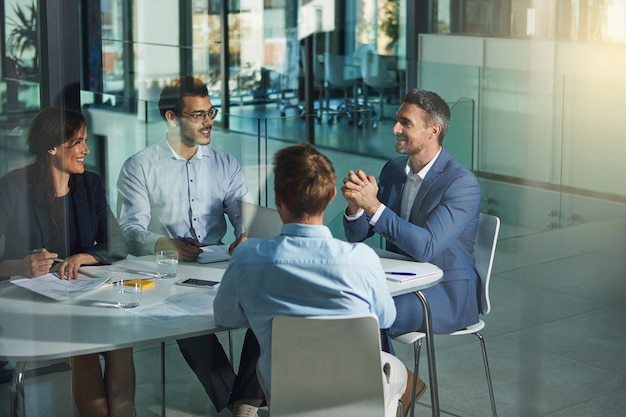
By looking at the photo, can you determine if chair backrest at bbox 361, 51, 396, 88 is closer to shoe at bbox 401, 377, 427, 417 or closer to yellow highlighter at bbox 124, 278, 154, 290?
shoe at bbox 401, 377, 427, 417

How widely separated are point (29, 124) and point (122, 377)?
3.55ft

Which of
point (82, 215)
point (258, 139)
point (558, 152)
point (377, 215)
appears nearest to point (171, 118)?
point (258, 139)

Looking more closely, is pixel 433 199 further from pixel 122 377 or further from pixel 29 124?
pixel 29 124

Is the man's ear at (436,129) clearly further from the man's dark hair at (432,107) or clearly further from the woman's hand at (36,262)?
the woman's hand at (36,262)

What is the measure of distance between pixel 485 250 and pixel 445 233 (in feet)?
0.77

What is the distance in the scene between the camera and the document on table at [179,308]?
9.61 feet

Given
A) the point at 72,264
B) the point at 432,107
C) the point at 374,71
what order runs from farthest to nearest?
the point at 374,71 → the point at 432,107 → the point at 72,264

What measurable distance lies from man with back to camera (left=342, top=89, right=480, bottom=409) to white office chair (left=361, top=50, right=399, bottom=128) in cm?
336

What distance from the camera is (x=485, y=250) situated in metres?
3.75

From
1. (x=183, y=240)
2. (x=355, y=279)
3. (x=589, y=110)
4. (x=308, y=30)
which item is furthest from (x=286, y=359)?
(x=308, y=30)

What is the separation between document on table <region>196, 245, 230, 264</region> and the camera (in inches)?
139

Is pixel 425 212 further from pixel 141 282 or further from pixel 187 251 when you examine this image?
pixel 141 282

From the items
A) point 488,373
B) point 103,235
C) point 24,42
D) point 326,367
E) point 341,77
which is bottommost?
point 488,373

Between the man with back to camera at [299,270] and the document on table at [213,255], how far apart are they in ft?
2.35
